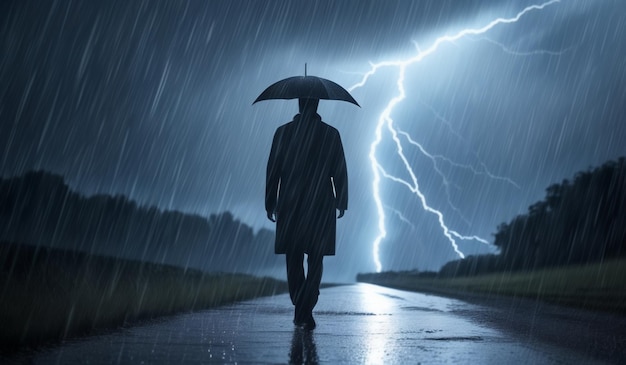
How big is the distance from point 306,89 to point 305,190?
1.01 metres

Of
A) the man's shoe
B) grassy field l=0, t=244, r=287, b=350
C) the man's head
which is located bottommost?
grassy field l=0, t=244, r=287, b=350

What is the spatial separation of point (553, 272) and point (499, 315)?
1207cm

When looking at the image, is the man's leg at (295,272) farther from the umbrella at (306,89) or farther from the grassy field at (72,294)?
the grassy field at (72,294)

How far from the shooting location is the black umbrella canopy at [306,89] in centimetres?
822

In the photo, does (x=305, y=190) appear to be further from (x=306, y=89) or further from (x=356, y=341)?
(x=356, y=341)

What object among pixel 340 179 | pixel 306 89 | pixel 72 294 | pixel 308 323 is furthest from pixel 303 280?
pixel 72 294

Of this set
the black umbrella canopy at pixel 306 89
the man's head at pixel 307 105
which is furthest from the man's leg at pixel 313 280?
the black umbrella canopy at pixel 306 89

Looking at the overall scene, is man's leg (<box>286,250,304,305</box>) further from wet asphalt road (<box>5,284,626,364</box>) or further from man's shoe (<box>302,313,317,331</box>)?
wet asphalt road (<box>5,284,626,364</box>)

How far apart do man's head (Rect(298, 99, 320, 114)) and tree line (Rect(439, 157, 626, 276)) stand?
13.5m

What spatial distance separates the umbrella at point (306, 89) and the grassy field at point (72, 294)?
8.99 ft

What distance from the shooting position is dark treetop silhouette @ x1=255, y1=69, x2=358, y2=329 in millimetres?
8148

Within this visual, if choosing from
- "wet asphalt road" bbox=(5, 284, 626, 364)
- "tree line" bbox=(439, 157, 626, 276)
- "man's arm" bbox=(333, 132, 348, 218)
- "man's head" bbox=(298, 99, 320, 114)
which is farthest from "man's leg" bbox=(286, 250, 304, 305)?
"tree line" bbox=(439, 157, 626, 276)

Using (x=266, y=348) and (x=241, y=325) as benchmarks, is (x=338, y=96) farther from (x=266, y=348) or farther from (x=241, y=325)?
(x=266, y=348)

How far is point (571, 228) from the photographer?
2630cm
